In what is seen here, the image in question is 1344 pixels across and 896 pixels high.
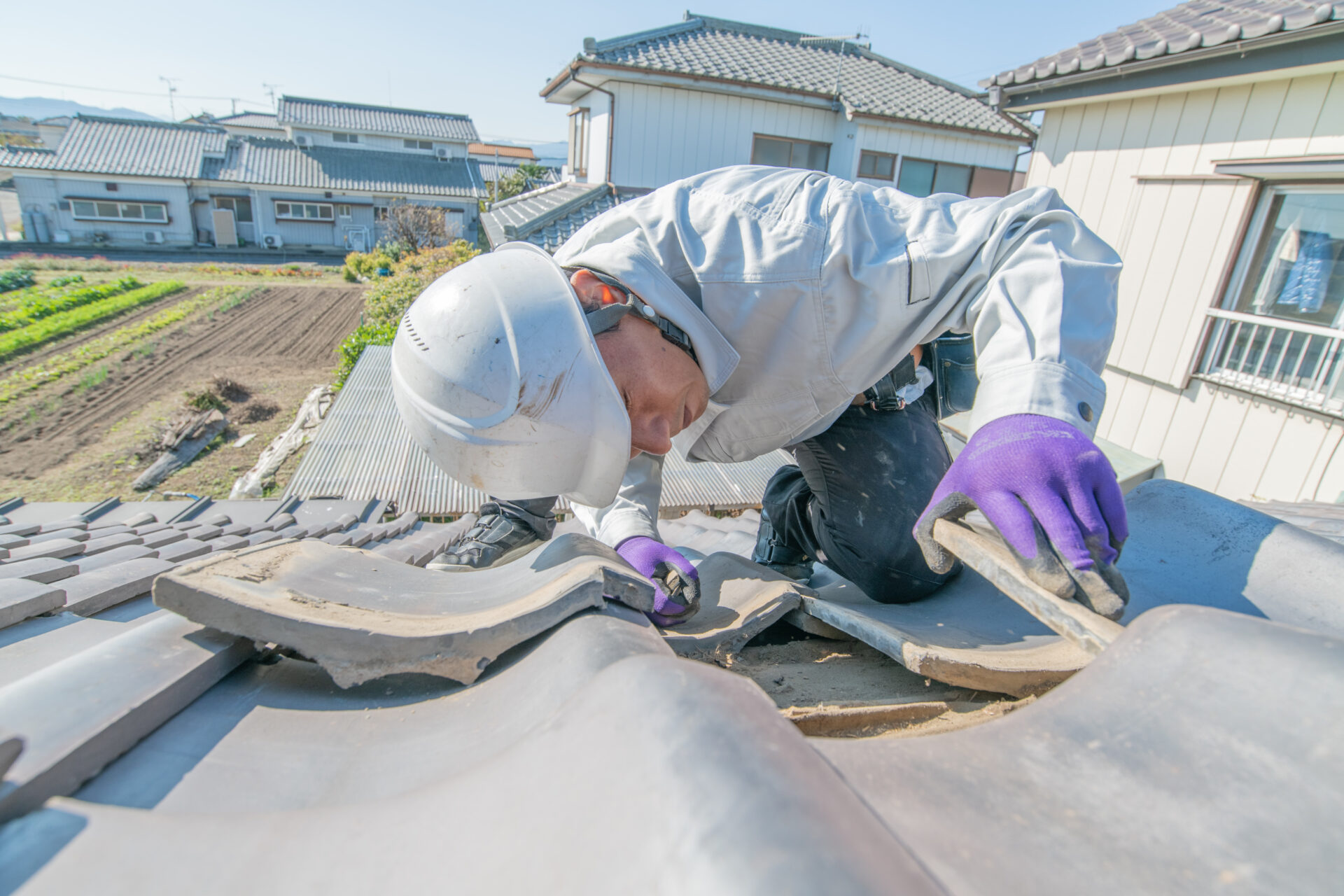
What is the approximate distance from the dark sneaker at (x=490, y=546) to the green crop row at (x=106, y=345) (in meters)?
14.0

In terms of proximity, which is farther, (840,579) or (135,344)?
(135,344)

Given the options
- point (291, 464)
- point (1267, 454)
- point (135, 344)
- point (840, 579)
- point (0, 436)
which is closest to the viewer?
point (840, 579)

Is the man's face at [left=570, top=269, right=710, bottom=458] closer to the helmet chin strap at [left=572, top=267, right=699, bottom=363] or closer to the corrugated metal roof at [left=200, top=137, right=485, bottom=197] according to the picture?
the helmet chin strap at [left=572, top=267, right=699, bottom=363]

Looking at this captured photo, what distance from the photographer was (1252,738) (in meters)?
0.70

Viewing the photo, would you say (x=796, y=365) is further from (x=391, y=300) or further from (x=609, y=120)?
(x=391, y=300)

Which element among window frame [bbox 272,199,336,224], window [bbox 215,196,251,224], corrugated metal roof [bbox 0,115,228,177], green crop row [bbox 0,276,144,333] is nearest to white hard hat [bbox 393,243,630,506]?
green crop row [bbox 0,276,144,333]

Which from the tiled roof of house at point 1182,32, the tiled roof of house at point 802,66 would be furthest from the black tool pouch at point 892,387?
the tiled roof of house at point 802,66

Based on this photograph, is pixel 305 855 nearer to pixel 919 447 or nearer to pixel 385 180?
pixel 919 447

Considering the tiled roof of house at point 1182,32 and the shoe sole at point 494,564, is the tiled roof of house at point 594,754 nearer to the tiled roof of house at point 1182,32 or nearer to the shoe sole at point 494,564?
the shoe sole at point 494,564

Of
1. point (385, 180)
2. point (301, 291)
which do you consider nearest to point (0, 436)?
point (301, 291)

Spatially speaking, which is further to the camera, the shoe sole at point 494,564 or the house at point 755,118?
the house at point 755,118

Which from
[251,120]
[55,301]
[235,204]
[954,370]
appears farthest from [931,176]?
[251,120]

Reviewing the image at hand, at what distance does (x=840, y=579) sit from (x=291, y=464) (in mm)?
8785

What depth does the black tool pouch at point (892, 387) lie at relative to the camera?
2602 millimetres
